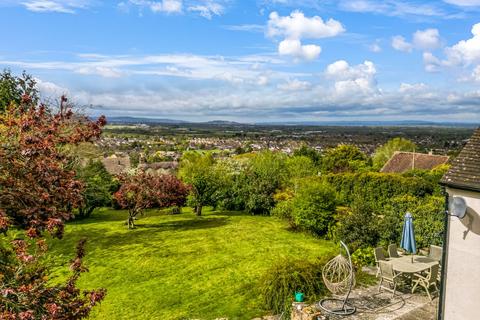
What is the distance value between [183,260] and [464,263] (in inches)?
499

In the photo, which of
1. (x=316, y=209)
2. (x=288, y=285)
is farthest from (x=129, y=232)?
(x=288, y=285)

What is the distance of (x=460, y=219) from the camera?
355 inches

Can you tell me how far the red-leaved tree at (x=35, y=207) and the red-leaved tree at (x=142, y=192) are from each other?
60.5 feet

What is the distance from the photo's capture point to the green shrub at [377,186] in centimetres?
2762

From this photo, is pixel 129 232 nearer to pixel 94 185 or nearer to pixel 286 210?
pixel 94 185

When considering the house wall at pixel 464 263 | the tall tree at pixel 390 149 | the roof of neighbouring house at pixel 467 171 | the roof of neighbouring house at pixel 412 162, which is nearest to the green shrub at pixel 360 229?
the house wall at pixel 464 263

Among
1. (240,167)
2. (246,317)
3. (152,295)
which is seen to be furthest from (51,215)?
(240,167)

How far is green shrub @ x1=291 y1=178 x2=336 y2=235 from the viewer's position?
872 inches

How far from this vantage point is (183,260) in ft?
60.7

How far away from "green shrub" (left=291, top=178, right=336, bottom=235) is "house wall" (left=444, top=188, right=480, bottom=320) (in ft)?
41.6

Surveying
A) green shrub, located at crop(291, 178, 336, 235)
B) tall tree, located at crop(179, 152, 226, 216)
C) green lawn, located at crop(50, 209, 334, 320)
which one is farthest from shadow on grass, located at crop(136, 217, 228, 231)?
green shrub, located at crop(291, 178, 336, 235)

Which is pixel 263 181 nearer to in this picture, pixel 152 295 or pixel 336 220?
pixel 336 220

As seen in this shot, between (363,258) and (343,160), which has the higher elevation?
(343,160)

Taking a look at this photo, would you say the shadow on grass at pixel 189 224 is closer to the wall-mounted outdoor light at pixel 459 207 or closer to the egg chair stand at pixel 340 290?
the egg chair stand at pixel 340 290
